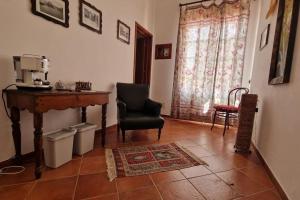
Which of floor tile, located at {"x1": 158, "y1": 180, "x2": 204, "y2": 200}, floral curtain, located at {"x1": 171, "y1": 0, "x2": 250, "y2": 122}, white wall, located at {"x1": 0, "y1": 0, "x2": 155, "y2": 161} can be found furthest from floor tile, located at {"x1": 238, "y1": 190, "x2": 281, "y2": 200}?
floral curtain, located at {"x1": 171, "y1": 0, "x2": 250, "y2": 122}

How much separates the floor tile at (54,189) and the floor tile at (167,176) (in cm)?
71

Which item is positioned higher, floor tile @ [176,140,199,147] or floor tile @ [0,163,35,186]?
floor tile @ [0,163,35,186]

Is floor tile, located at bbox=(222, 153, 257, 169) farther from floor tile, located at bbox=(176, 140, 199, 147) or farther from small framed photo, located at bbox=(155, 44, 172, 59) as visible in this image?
small framed photo, located at bbox=(155, 44, 172, 59)

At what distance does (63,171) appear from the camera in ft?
5.25

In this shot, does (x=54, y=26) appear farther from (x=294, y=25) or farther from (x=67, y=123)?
(x=294, y=25)

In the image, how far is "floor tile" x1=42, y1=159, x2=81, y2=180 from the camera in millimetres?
1511

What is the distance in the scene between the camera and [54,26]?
1.91 metres

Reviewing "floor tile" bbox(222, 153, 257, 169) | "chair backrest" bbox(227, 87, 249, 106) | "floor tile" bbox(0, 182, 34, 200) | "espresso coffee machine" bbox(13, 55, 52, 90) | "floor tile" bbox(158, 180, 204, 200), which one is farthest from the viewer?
"chair backrest" bbox(227, 87, 249, 106)

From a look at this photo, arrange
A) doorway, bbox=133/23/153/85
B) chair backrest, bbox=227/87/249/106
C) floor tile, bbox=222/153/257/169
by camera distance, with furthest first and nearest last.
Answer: doorway, bbox=133/23/153/85
chair backrest, bbox=227/87/249/106
floor tile, bbox=222/153/257/169

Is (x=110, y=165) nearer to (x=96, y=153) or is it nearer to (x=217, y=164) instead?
(x=96, y=153)

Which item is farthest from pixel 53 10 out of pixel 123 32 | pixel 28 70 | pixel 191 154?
pixel 191 154

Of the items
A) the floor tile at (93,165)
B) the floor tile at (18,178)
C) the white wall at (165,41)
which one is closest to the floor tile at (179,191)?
the floor tile at (93,165)

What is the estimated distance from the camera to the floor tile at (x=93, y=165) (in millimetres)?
1638

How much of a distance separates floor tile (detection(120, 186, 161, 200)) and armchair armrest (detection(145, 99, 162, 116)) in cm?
140
